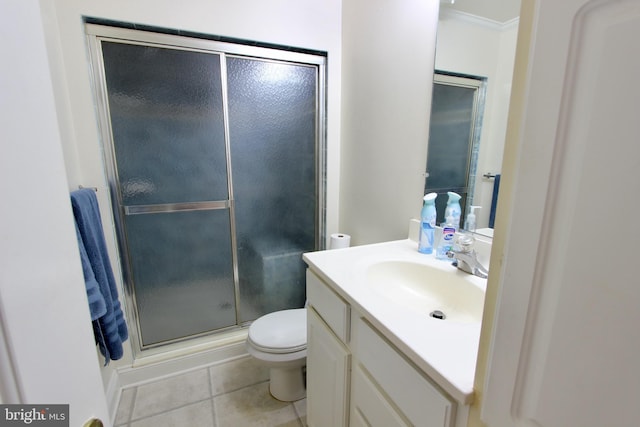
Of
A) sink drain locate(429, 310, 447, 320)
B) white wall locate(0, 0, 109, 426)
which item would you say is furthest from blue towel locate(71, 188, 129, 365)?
sink drain locate(429, 310, 447, 320)

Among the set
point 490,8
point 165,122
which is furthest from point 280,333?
point 490,8

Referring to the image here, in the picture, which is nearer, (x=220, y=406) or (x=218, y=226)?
(x=220, y=406)

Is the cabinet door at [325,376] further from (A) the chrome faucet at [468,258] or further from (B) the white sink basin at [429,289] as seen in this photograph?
(A) the chrome faucet at [468,258]

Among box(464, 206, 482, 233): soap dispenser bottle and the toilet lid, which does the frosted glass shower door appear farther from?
box(464, 206, 482, 233): soap dispenser bottle

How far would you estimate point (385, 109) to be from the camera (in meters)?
1.54

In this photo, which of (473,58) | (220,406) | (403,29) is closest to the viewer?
(473,58)

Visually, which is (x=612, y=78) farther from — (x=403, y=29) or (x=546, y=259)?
(x=403, y=29)

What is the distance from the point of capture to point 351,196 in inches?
75.3

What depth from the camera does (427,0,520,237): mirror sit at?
1019 millimetres

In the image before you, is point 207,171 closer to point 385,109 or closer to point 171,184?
point 171,184

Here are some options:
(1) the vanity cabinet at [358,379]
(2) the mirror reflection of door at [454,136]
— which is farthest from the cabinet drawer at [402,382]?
(2) the mirror reflection of door at [454,136]

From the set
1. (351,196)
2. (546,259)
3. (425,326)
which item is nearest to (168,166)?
(351,196)

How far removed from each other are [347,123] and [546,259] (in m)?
1.66

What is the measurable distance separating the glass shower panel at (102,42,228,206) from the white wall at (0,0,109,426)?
4.29 feet
